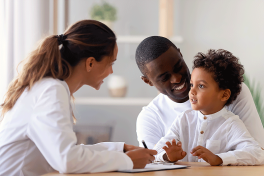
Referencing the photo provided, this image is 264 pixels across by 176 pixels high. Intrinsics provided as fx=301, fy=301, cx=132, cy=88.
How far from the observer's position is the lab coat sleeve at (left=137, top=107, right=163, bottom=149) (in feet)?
5.18

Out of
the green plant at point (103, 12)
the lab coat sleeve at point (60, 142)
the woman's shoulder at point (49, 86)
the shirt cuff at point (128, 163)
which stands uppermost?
the green plant at point (103, 12)

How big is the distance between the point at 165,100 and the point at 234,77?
1.45ft

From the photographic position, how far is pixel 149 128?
1.64m

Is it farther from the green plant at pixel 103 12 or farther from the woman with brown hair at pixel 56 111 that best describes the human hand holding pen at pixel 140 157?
the green plant at pixel 103 12

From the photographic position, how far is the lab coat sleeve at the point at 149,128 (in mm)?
1580

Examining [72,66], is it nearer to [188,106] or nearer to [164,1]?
[188,106]

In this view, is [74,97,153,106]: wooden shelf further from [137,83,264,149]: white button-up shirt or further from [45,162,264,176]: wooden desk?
[45,162,264,176]: wooden desk

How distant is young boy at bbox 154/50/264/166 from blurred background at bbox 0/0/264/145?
3.95 ft

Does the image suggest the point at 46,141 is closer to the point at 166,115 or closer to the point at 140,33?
the point at 166,115

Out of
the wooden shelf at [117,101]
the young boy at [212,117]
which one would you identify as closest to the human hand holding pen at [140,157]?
the young boy at [212,117]

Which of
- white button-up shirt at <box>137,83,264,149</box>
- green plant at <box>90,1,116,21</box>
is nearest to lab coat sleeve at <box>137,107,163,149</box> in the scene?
white button-up shirt at <box>137,83,264,149</box>

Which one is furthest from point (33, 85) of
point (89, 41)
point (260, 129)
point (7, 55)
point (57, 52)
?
point (7, 55)

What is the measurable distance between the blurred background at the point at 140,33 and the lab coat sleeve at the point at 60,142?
5.37ft

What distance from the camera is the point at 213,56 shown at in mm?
1407
